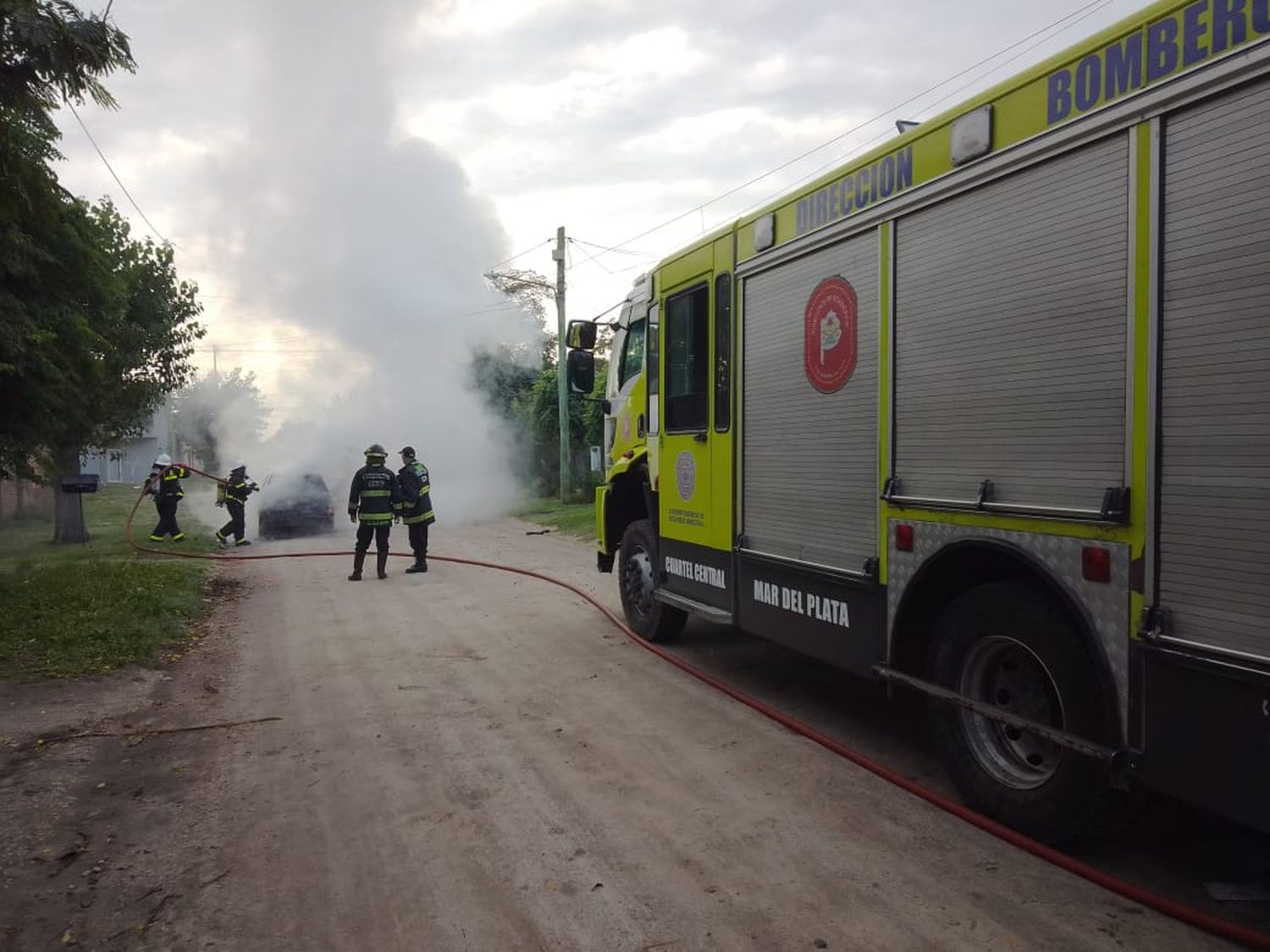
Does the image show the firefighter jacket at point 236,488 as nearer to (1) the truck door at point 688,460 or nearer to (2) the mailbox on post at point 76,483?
(2) the mailbox on post at point 76,483

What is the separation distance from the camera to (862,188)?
434 cm

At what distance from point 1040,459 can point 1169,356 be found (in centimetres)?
62

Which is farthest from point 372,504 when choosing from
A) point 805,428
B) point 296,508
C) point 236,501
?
point 805,428

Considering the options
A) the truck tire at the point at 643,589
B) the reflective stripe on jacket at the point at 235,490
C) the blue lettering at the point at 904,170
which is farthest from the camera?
the reflective stripe on jacket at the point at 235,490

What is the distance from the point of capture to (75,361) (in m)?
9.39

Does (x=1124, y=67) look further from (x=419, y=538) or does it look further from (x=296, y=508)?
(x=296, y=508)

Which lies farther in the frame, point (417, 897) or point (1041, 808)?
point (1041, 808)

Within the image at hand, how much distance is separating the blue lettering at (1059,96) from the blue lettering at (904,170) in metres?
0.76

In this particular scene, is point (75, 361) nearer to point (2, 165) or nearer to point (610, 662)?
point (2, 165)


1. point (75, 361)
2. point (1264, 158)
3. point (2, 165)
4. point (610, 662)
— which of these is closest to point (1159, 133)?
point (1264, 158)

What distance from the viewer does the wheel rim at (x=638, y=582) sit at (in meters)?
7.32

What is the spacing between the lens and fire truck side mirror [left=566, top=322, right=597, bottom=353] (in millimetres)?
7555

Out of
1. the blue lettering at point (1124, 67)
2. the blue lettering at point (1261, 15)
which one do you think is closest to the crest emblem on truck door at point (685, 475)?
the blue lettering at point (1124, 67)

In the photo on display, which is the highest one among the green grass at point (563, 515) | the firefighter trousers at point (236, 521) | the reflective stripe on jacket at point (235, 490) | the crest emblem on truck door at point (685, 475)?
the crest emblem on truck door at point (685, 475)
